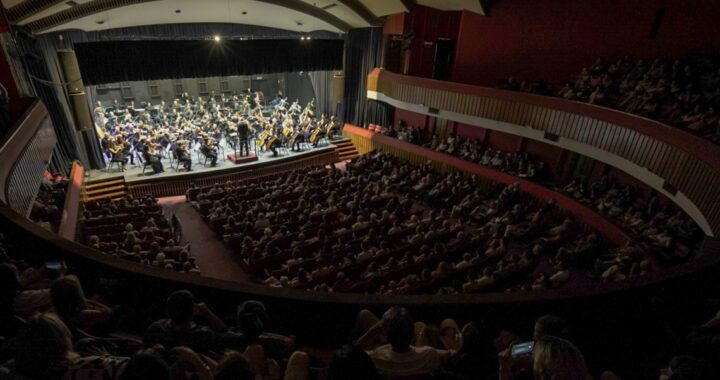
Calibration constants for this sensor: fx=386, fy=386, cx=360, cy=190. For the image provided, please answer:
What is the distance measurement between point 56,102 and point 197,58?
14.5 ft

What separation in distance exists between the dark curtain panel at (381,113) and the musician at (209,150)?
7.05 meters

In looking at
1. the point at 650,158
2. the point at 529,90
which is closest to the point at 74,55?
the point at 529,90

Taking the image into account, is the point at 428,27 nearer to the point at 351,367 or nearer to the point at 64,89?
the point at 64,89

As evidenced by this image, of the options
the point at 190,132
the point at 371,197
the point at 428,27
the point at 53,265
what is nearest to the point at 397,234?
the point at 371,197

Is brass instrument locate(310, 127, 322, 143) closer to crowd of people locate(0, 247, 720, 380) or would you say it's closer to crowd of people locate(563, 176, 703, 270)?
crowd of people locate(563, 176, 703, 270)

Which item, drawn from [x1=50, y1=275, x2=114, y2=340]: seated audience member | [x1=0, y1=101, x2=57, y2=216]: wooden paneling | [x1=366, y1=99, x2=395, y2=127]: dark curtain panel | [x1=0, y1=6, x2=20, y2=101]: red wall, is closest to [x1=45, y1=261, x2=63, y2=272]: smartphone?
[x1=50, y1=275, x2=114, y2=340]: seated audience member

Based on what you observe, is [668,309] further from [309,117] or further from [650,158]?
[309,117]

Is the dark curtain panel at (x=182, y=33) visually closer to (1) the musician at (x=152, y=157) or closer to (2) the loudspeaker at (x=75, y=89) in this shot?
(2) the loudspeaker at (x=75, y=89)

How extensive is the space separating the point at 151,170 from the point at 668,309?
13.2 metres

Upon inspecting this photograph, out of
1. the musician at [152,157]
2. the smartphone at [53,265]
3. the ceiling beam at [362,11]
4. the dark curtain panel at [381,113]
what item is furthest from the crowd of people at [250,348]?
the dark curtain panel at [381,113]

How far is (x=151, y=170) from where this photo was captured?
40.7 feet

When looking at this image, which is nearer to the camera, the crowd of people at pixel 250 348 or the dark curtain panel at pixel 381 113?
the crowd of people at pixel 250 348

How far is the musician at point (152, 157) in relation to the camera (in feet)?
39.1

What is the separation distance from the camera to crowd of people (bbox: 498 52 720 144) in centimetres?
716
